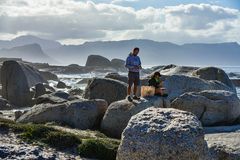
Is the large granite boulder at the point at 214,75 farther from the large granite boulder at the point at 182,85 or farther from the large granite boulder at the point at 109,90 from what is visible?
the large granite boulder at the point at 109,90

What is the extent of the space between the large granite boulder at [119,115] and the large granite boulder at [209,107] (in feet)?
9.03

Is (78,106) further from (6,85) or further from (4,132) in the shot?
(6,85)

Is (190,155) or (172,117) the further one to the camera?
(172,117)

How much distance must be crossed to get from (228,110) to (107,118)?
7.16m

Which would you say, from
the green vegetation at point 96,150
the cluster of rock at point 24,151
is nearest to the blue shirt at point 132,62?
the green vegetation at point 96,150

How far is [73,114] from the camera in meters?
24.9

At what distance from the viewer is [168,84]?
30.8 meters

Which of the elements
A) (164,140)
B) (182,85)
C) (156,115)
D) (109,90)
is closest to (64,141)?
(156,115)

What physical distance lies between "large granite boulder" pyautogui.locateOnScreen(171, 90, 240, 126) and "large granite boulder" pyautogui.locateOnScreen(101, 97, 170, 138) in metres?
2.75

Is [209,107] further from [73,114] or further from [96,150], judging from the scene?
[96,150]

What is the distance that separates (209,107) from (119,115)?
18.7 feet

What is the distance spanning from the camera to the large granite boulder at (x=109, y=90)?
3156 cm

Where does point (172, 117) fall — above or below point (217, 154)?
above

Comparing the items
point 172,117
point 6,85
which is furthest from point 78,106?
point 6,85
